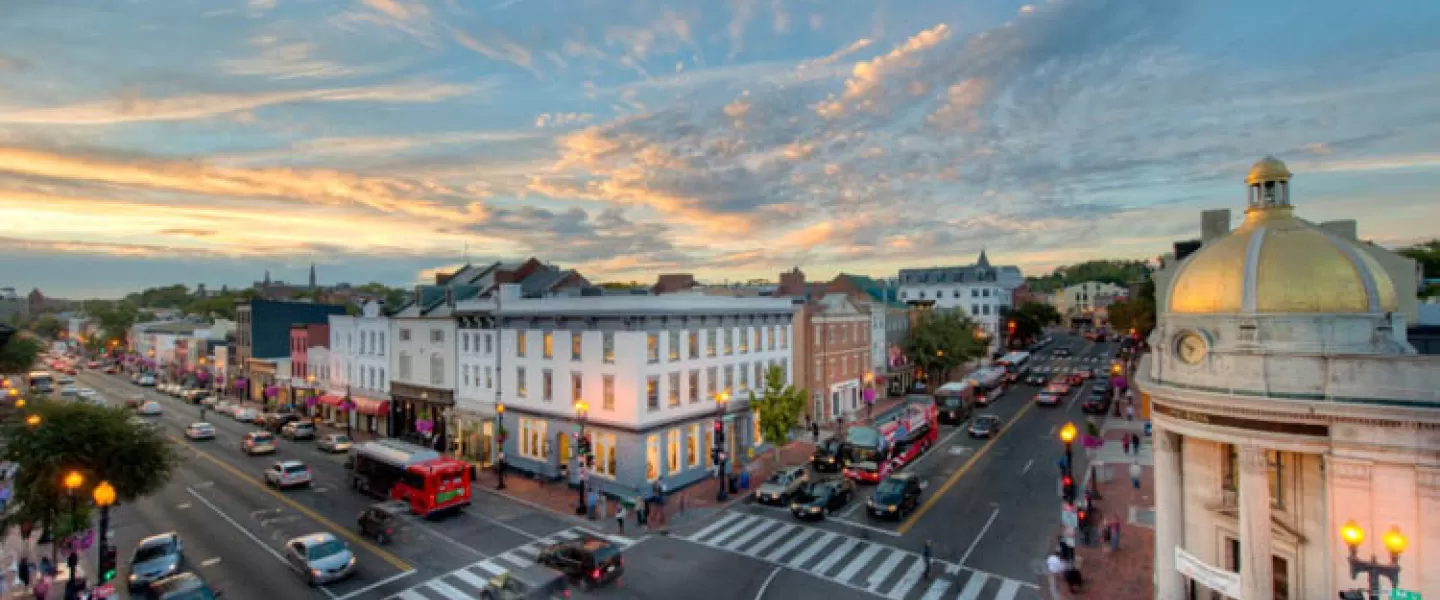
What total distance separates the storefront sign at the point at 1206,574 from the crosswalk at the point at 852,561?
14.9 ft

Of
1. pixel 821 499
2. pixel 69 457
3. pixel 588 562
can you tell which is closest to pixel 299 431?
pixel 69 457

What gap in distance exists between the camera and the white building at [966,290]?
10388 cm

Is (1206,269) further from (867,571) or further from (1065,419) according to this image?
(1065,419)

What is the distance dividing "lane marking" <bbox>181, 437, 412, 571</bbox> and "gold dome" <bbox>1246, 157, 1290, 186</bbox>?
30.0 m

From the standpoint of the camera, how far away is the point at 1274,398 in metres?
14.9

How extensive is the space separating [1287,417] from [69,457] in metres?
36.4

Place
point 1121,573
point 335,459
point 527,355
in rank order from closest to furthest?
point 1121,573
point 527,355
point 335,459

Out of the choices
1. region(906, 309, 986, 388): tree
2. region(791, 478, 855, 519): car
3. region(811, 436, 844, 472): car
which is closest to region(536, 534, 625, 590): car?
region(791, 478, 855, 519): car

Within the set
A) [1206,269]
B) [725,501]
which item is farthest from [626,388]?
[1206,269]

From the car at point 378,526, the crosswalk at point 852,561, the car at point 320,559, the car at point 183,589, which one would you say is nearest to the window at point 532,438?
the car at point 378,526

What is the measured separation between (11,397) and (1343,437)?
220 feet

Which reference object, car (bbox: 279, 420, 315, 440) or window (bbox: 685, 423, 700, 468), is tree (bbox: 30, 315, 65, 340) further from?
window (bbox: 685, 423, 700, 468)

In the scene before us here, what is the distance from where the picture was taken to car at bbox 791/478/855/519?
2733 centimetres

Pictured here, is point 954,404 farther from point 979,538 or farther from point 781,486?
point 979,538
